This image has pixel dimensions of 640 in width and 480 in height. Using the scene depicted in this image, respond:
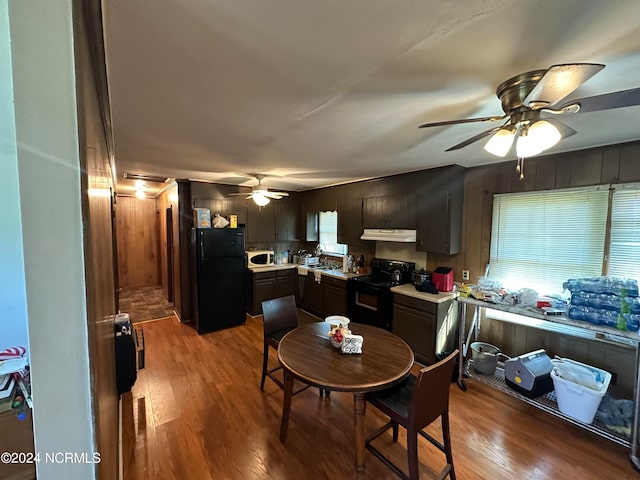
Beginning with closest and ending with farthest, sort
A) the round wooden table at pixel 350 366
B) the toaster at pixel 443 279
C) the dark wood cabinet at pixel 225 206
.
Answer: the round wooden table at pixel 350 366, the toaster at pixel 443 279, the dark wood cabinet at pixel 225 206

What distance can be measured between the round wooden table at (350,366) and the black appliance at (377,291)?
120 centimetres

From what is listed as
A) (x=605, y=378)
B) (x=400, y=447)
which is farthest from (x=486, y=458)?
(x=605, y=378)

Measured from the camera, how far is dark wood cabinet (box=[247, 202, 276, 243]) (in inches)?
193

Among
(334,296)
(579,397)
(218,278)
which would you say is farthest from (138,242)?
(579,397)

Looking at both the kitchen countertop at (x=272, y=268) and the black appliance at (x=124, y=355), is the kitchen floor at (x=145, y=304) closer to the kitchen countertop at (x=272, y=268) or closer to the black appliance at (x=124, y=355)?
the kitchen countertop at (x=272, y=268)

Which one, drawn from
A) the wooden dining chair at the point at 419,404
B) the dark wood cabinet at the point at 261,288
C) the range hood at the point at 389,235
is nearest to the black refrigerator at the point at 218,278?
the dark wood cabinet at the point at 261,288

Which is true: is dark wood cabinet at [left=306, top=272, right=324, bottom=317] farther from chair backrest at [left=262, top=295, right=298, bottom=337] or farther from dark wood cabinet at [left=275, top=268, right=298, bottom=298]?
chair backrest at [left=262, top=295, right=298, bottom=337]

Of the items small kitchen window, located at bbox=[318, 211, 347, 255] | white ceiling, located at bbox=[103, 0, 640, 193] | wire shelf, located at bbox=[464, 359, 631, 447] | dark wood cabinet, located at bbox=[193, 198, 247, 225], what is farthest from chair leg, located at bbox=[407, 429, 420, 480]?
dark wood cabinet, located at bbox=[193, 198, 247, 225]

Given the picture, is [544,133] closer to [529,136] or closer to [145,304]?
[529,136]

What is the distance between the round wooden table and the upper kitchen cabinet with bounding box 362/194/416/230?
5.99 ft

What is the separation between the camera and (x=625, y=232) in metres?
2.33

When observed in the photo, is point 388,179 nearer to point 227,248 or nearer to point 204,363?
point 227,248

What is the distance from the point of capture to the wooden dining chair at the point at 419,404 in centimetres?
151

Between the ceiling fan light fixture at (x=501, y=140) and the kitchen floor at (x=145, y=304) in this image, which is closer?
the ceiling fan light fixture at (x=501, y=140)
